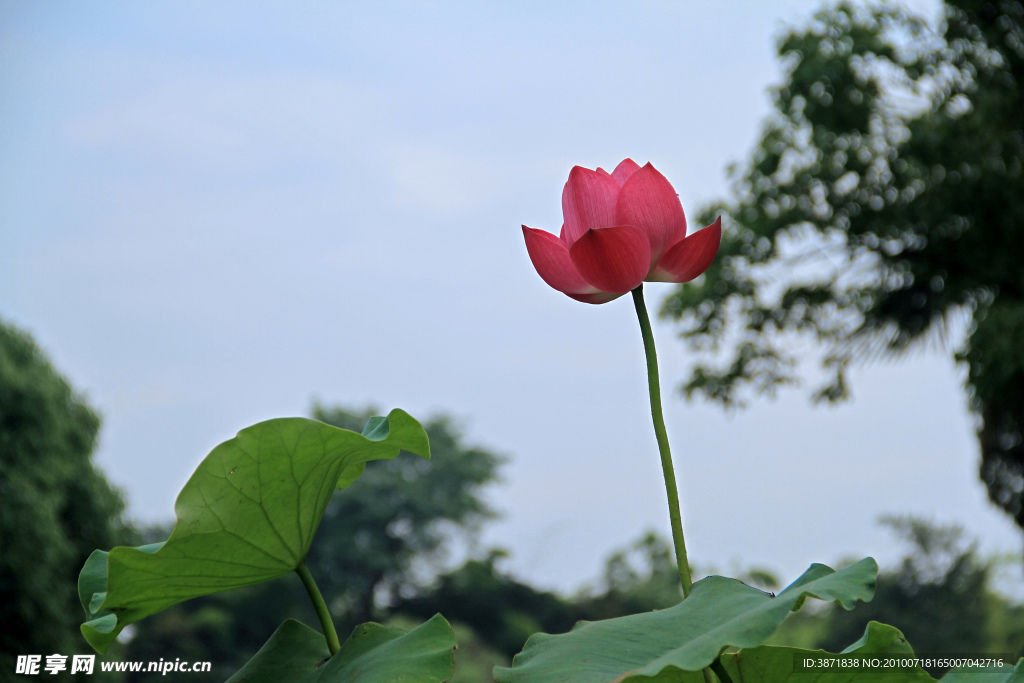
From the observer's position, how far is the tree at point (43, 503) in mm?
5312

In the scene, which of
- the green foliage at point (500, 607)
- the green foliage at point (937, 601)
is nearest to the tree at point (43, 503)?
the green foliage at point (500, 607)

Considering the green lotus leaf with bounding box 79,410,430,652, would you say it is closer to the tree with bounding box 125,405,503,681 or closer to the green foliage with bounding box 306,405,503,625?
the tree with bounding box 125,405,503,681

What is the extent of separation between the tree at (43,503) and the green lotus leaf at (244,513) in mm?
5821

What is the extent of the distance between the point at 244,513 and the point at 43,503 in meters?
6.08

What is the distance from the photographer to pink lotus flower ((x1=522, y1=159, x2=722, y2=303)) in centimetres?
35

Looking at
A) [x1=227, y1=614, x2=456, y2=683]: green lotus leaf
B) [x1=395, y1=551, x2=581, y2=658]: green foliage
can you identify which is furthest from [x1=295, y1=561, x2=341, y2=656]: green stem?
[x1=395, y1=551, x2=581, y2=658]: green foliage

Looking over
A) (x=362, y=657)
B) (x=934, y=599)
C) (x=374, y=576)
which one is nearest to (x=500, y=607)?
(x=374, y=576)

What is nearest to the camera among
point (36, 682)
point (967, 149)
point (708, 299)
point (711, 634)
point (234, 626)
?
point (711, 634)

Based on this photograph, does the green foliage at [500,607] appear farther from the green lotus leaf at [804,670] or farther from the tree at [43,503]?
the green lotus leaf at [804,670]

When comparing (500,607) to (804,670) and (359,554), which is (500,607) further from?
(804,670)

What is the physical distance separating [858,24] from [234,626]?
7325 millimetres

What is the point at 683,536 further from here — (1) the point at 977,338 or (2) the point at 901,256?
(2) the point at 901,256

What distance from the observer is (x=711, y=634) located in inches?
11.2

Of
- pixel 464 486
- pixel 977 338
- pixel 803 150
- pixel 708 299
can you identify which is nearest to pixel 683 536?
pixel 977 338
